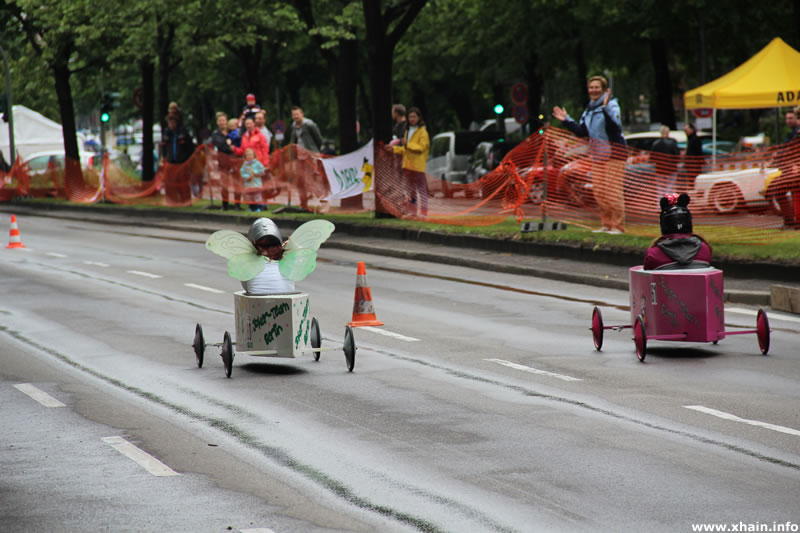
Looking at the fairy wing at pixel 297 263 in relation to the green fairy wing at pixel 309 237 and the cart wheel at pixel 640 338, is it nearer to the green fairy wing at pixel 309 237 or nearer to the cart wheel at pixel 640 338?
the green fairy wing at pixel 309 237

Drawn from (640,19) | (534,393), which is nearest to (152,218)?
(640,19)

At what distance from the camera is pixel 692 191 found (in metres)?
18.9

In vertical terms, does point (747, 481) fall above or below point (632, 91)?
below

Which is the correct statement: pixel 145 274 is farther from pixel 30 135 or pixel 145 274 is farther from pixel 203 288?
pixel 30 135

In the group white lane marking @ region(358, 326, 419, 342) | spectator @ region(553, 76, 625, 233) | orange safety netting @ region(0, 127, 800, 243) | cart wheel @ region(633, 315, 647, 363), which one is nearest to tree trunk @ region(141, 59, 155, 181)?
orange safety netting @ region(0, 127, 800, 243)

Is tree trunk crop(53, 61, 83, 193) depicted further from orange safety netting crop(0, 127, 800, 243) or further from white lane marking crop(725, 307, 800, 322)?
white lane marking crop(725, 307, 800, 322)

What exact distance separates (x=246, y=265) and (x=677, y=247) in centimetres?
347

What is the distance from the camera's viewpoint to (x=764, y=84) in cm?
2453

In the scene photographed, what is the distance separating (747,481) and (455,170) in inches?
1318

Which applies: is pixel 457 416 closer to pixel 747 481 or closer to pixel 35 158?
pixel 747 481

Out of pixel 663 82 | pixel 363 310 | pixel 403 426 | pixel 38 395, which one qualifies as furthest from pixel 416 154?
pixel 663 82

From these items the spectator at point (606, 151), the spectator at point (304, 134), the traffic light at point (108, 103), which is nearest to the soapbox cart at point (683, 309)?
the spectator at point (606, 151)

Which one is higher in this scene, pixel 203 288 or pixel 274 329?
pixel 274 329

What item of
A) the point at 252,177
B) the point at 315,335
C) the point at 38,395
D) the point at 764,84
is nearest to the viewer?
the point at 38,395
